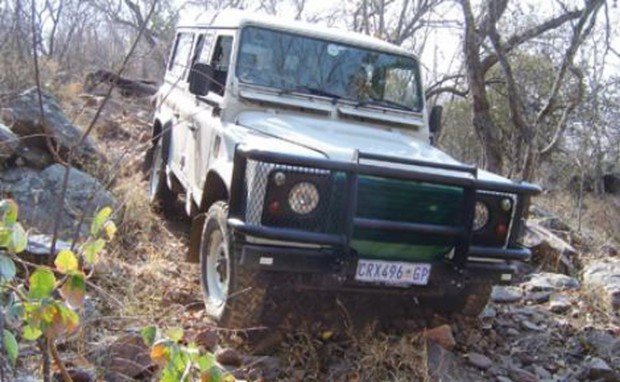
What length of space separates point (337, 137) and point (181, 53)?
296 centimetres

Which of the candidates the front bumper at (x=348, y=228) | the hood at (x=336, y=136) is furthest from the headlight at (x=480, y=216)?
the hood at (x=336, y=136)

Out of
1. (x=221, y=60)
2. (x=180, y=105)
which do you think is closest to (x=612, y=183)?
(x=180, y=105)

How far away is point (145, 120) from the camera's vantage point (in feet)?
35.4

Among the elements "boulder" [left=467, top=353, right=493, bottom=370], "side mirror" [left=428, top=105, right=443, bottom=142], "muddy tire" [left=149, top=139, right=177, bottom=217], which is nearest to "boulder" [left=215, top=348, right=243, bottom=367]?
"boulder" [left=467, top=353, right=493, bottom=370]

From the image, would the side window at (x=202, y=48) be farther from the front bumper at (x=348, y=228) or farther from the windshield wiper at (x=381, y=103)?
the front bumper at (x=348, y=228)

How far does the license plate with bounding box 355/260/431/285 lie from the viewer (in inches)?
146

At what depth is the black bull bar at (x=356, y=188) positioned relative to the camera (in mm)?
3535

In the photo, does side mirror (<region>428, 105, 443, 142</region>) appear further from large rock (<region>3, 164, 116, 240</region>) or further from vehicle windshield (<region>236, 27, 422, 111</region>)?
large rock (<region>3, 164, 116, 240</region>)

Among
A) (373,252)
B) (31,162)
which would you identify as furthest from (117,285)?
(31,162)

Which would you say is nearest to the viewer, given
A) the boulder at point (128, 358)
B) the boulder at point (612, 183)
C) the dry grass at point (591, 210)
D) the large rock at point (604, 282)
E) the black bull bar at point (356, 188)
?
the boulder at point (128, 358)

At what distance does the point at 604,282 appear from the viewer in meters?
5.68

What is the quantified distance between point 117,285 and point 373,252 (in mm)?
1631

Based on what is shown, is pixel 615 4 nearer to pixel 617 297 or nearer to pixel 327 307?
pixel 617 297

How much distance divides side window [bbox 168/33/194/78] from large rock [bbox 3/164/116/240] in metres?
1.35
